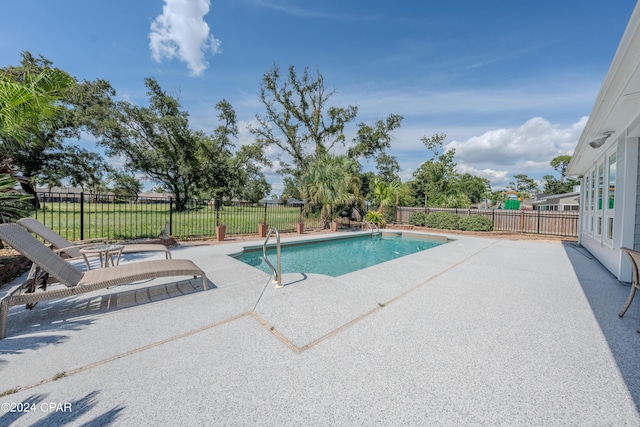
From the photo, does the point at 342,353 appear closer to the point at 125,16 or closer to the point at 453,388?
the point at 453,388

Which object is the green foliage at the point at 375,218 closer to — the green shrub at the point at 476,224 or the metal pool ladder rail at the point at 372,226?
the metal pool ladder rail at the point at 372,226

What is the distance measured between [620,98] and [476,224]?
35.9 ft

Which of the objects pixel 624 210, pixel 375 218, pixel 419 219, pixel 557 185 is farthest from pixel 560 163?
pixel 624 210

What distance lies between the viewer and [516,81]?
1069 centimetres

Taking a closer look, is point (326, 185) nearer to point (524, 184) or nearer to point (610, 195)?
point (610, 195)

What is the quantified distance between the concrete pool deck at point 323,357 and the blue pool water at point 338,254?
297 cm

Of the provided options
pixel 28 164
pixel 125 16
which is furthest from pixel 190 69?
pixel 28 164

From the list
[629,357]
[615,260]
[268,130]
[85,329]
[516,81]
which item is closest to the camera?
[629,357]

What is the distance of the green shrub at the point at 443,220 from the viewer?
13.9 metres

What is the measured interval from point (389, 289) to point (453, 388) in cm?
210

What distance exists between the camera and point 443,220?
14188 mm

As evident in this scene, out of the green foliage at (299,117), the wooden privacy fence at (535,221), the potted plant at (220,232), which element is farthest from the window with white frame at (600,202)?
the green foliage at (299,117)

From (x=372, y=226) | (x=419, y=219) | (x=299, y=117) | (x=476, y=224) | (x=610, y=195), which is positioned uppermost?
(x=299, y=117)

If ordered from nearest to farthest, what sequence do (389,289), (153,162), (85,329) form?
(85,329) → (389,289) → (153,162)
